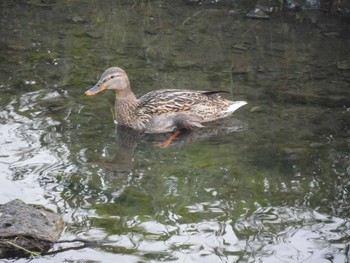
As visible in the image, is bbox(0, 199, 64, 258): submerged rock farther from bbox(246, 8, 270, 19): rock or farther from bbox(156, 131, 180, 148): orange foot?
bbox(246, 8, 270, 19): rock

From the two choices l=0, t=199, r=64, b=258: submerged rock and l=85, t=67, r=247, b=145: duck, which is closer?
l=0, t=199, r=64, b=258: submerged rock

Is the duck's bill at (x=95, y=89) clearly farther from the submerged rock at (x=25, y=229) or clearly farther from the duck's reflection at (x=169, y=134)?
the submerged rock at (x=25, y=229)

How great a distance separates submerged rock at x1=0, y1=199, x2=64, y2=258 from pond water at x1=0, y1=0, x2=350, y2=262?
0.14 metres

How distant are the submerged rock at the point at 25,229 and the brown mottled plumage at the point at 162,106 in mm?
2747

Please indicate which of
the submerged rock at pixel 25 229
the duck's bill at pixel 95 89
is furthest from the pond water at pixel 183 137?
the duck's bill at pixel 95 89

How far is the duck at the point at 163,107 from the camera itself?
8.94 meters

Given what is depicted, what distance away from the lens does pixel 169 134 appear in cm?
886

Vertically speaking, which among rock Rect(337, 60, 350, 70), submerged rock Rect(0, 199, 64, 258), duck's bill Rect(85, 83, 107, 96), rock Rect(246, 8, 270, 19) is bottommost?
submerged rock Rect(0, 199, 64, 258)

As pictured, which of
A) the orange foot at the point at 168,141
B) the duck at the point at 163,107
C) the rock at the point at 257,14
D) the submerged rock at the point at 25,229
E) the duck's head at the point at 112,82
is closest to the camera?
the submerged rock at the point at 25,229

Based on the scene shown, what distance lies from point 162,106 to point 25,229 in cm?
326

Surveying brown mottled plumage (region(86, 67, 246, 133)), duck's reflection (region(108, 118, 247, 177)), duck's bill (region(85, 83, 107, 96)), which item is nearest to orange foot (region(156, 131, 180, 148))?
duck's reflection (region(108, 118, 247, 177))

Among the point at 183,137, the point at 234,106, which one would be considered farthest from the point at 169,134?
the point at 234,106

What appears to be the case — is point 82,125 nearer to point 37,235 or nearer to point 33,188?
point 33,188

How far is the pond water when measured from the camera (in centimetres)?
638
